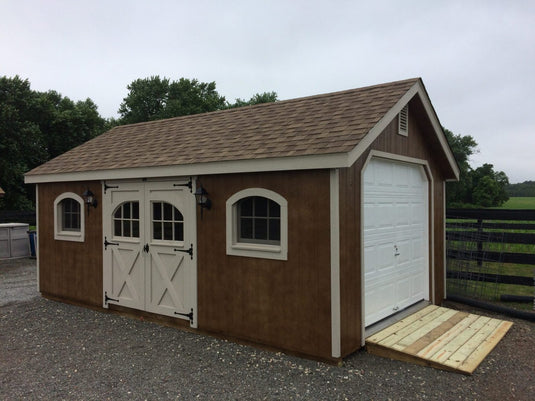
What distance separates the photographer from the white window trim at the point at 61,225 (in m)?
6.79

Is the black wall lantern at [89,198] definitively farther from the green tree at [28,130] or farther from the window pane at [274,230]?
the green tree at [28,130]

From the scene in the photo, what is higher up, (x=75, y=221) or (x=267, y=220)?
(x=267, y=220)

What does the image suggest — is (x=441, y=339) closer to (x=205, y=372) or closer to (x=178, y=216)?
(x=205, y=372)

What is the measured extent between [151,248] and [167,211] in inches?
24.8

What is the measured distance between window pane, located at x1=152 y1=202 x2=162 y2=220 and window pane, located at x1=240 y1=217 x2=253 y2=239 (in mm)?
1535

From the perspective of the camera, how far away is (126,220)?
6.27m

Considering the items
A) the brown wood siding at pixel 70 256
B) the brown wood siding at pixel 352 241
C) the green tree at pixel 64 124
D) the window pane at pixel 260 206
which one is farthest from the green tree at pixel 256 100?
the window pane at pixel 260 206

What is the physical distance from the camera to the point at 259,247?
4758mm

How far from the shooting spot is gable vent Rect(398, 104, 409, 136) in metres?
5.57

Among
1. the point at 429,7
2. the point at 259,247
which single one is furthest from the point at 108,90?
the point at 259,247

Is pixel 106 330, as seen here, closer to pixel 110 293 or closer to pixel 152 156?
pixel 110 293

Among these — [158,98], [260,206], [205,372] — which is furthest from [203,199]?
[158,98]

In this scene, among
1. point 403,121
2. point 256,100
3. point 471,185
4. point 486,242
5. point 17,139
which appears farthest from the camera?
point 471,185

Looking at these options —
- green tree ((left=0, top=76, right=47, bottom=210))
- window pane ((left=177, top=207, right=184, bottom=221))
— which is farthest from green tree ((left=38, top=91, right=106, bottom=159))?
window pane ((left=177, top=207, right=184, bottom=221))
